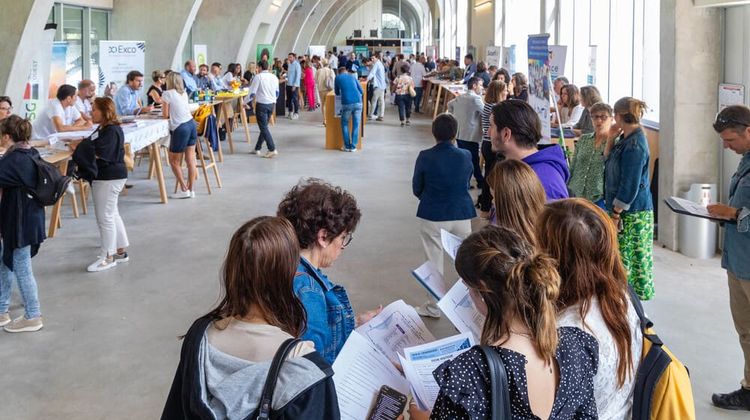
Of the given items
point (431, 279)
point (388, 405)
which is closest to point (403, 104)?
point (431, 279)

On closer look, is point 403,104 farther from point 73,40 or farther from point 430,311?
point 430,311

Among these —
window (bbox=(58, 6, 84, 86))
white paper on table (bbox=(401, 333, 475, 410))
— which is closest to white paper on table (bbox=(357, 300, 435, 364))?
white paper on table (bbox=(401, 333, 475, 410))

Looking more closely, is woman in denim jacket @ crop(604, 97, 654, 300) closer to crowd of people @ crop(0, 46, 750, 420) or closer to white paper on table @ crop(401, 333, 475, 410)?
crowd of people @ crop(0, 46, 750, 420)

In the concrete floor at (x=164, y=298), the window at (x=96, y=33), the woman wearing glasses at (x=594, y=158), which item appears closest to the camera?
the concrete floor at (x=164, y=298)

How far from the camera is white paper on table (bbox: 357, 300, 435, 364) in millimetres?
2324

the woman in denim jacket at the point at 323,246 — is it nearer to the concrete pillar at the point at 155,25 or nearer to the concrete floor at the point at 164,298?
the concrete floor at the point at 164,298

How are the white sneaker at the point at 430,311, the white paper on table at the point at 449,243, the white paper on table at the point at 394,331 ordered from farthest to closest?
the white sneaker at the point at 430,311 → the white paper on table at the point at 449,243 → the white paper on table at the point at 394,331

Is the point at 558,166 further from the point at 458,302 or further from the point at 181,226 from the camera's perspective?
the point at 181,226

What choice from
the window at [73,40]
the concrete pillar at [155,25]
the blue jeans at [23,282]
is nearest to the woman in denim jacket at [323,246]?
the blue jeans at [23,282]

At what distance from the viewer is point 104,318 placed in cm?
521

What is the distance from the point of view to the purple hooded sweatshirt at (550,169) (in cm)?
350

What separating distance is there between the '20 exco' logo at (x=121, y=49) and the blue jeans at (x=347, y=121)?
3471 mm

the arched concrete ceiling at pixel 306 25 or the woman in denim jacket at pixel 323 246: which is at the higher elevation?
the arched concrete ceiling at pixel 306 25

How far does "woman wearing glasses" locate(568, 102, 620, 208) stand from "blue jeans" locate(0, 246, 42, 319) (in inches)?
138
